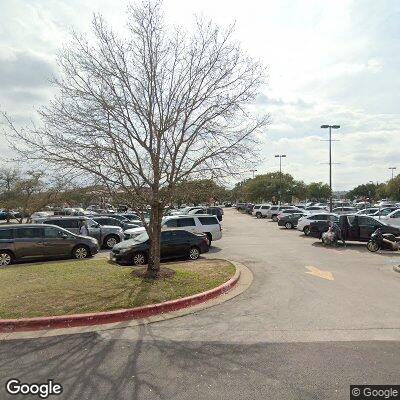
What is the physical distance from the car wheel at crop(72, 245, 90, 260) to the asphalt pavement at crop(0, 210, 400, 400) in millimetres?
9468

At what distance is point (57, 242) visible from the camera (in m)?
16.7

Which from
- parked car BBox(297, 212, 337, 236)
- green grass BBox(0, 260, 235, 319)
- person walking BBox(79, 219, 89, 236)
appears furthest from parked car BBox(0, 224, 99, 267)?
parked car BBox(297, 212, 337, 236)

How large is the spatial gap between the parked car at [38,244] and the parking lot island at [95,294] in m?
3.32

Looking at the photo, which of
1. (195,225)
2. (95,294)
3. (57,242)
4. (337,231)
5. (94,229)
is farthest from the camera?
(195,225)

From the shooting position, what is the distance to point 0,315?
7.66 meters

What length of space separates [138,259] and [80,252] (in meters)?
3.57

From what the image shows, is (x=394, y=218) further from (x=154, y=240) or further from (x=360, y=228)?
(x=154, y=240)

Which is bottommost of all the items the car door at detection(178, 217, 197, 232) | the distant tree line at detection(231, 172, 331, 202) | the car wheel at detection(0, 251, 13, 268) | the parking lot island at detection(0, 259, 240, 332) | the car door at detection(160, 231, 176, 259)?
the car wheel at detection(0, 251, 13, 268)

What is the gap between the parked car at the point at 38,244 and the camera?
15891 millimetres

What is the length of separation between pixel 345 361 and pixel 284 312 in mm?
2589

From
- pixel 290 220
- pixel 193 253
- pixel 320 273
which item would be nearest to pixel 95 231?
pixel 193 253

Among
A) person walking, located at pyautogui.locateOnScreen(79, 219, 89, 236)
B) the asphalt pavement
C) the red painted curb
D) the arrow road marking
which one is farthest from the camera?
person walking, located at pyautogui.locateOnScreen(79, 219, 89, 236)

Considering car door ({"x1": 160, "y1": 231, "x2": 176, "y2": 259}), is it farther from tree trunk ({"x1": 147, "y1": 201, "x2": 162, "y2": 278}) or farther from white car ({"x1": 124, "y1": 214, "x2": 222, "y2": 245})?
white car ({"x1": 124, "y1": 214, "x2": 222, "y2": 245})

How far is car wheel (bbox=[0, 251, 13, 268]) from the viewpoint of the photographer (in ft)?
A: 51.4
